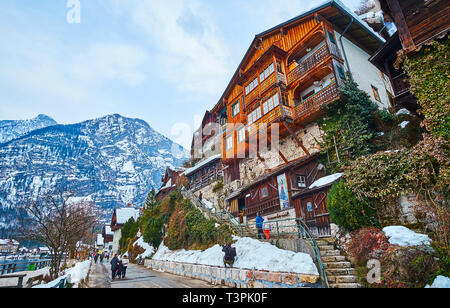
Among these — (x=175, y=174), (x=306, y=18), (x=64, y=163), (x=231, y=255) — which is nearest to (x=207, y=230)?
(x=231, y=255)

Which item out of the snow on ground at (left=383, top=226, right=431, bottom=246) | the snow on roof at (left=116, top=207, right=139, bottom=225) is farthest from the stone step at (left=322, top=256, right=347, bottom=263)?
the snow on roof at (left=116, top=207, right=139, bottom=225)

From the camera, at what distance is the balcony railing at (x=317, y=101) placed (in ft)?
52.1

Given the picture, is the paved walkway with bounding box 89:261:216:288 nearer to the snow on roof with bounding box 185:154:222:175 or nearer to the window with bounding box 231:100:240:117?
the snow on roof with bounding box 185:154:222:175

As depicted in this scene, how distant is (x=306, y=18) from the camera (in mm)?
19531

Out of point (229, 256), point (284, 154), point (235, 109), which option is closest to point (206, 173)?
point (235, 109)

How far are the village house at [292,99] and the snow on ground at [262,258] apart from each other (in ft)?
12.5

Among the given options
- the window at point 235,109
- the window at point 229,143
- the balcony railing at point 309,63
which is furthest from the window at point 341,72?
the window at point 229,143

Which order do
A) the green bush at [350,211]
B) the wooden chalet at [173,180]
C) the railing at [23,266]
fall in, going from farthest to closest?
the wooden chalet at [173,180], the railing at [23,266], the green bush at [350,211]

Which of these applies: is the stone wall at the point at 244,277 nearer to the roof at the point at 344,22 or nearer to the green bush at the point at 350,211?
the green bush at the point at 350,211

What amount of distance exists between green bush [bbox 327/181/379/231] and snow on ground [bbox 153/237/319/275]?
85.6 inches
